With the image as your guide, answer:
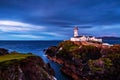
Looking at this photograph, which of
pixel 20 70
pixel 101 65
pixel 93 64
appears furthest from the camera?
pixel 93 64

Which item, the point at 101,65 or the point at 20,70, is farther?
the point at 101,65

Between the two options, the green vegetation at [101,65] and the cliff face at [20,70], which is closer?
the cliff face at [20,70]

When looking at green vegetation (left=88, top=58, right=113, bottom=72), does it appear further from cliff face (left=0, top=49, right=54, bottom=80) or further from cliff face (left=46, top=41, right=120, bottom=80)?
cliff face (left=0, top=49, right=54, bottom=80)

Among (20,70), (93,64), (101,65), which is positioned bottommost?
(101,65)

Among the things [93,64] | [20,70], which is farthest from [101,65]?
[20,70]

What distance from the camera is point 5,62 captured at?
115 feet

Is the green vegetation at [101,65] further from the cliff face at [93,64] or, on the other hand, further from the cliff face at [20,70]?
the cliff face at [20,70]

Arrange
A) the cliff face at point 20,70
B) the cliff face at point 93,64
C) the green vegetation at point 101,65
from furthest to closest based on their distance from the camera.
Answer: the green vegetation at point 101,65 < the cliff face at point 93,64 < the cliff face at point 20,70

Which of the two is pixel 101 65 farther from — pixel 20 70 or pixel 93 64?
pixel 20 70

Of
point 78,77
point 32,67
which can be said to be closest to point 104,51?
point 78,77

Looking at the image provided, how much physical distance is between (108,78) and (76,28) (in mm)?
64131

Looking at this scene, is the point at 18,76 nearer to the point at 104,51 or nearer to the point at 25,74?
the point at 25,74

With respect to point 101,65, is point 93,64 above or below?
above

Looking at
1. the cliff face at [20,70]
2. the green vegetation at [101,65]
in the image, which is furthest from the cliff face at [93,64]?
the cliff face at [20,70]
